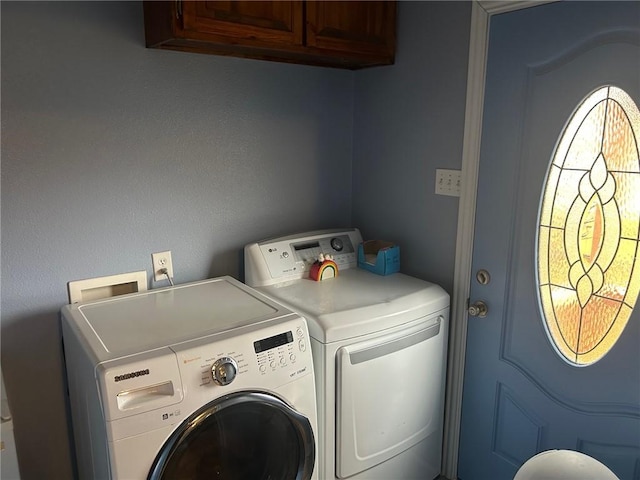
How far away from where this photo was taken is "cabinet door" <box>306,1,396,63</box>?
181cm

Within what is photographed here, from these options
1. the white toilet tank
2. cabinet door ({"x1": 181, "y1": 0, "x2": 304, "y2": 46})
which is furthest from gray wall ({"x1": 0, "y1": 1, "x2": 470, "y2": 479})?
the white toilet tank

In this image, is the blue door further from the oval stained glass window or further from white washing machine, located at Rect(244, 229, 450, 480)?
white washing machine, located at Rect(244, 229, 450, 480)

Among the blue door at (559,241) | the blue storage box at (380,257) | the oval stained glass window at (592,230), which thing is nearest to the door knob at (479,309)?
the blue door at (559,241)

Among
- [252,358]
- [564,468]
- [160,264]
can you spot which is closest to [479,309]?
[564,468]

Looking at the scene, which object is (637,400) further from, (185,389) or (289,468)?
(185,389)

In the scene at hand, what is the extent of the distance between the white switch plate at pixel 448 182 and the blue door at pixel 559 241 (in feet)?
0.34

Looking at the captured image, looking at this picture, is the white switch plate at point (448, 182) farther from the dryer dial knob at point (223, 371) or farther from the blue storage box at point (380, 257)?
the dryer dial knob at point (223, 371)

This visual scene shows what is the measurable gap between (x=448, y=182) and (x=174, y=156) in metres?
1.07

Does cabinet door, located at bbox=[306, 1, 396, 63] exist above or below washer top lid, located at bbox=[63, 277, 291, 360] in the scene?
above

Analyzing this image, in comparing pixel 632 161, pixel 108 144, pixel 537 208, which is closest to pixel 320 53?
pixel 108 144

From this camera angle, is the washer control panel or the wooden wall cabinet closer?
the washer control panel

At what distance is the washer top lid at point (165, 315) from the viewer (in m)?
1.42

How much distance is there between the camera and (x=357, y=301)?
5.91 feet

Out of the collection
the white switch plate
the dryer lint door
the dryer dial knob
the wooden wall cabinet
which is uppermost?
the wooden wall cabinet
